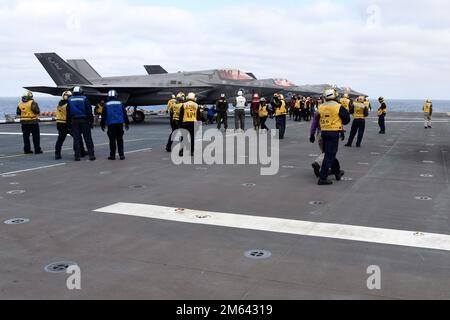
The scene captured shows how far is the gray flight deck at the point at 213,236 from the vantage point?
156 inches

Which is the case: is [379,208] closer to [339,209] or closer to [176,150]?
[339,209]

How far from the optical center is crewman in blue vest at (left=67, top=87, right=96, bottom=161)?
11953mm

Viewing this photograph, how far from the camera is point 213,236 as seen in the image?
17.9 feet

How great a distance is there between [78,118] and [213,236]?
797 cm

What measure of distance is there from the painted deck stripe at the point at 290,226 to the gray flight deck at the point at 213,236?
174mm

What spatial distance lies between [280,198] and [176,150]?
679 cm

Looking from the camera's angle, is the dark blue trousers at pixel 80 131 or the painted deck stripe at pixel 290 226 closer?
the painted deck stripe at pixel 290 226

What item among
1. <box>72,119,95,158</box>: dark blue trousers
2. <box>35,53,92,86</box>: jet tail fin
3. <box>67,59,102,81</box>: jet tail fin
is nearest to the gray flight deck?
<box>72,119,95,158</box>: dark blue trousers

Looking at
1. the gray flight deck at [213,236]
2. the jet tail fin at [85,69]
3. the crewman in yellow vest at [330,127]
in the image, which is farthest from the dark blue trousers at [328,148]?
the jet tail fin at [85,69]

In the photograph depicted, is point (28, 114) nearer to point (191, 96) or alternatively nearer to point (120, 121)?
point (120, 121)

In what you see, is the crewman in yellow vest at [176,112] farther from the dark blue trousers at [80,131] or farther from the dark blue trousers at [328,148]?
the dark blue trousers at [328,148]

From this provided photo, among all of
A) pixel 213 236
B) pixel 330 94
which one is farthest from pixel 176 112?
pixel 213 236
